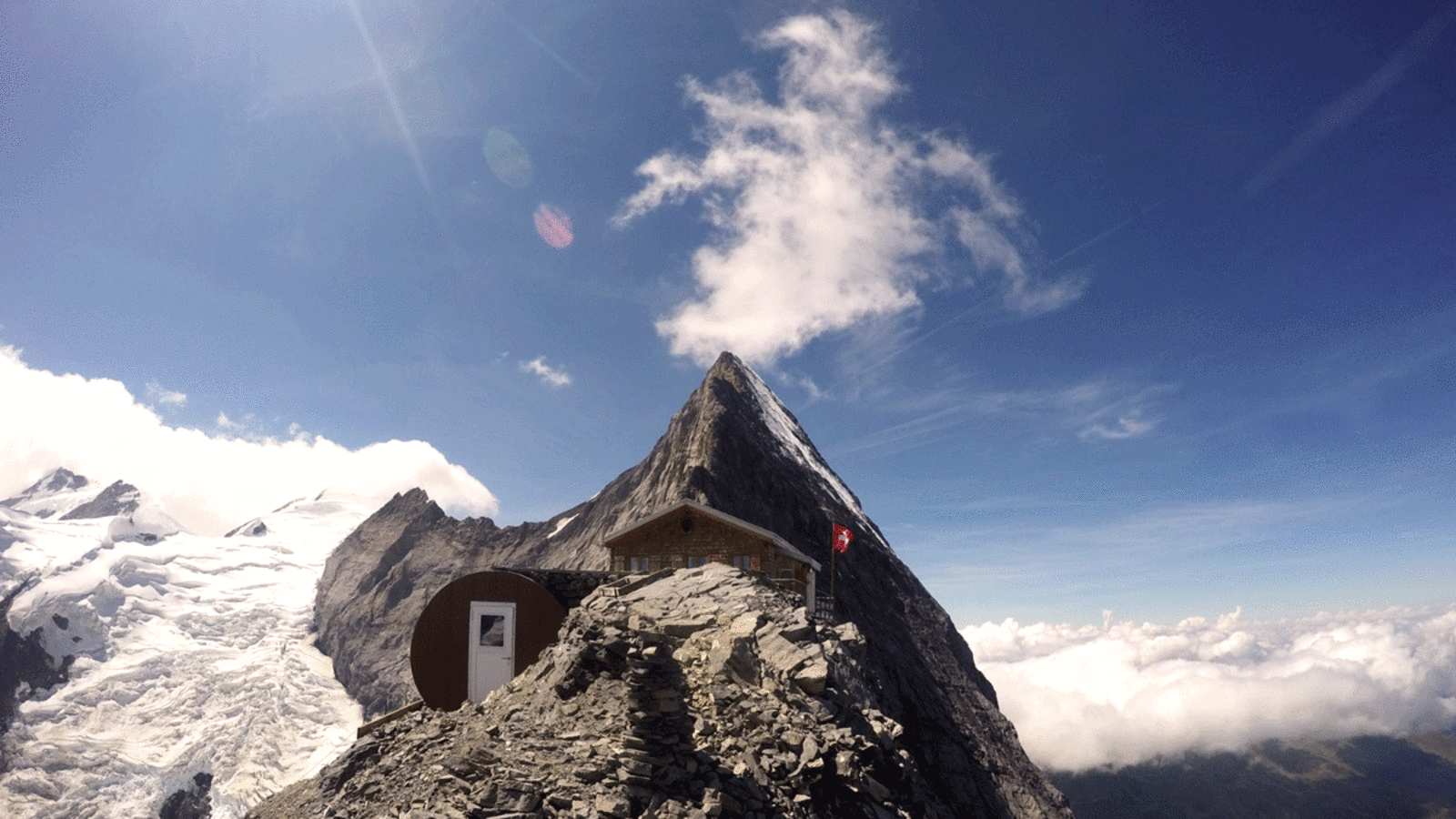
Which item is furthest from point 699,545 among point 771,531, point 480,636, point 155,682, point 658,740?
point 155,682

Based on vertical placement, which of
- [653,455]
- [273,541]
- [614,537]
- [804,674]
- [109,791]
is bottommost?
[109,791]

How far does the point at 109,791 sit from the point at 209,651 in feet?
95.7

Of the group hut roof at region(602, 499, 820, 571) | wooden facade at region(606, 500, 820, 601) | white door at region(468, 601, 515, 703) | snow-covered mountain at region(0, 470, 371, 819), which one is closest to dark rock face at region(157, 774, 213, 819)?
snow-covered mountain at region(0, 470, 371, 819)

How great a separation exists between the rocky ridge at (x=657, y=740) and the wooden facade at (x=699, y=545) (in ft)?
42.8

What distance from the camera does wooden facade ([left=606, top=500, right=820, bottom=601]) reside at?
31.0m

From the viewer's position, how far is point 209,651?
121188 millimetres

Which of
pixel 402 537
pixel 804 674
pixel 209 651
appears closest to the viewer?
pixel 804 674

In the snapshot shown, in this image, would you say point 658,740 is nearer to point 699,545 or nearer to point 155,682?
point 699,545

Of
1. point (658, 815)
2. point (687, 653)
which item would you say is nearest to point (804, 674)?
point (687, 653)

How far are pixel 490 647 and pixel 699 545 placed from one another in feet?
35.6

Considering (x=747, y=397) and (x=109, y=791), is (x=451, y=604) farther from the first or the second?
(x=109, y=791)

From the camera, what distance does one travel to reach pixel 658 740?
12297mm

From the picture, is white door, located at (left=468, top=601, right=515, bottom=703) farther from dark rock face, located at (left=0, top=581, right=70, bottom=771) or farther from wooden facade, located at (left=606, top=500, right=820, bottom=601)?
dark rock face, located at (left=0, top=581, right=70, bottom=771)

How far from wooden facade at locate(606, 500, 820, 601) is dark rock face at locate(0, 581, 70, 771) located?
13163cm
